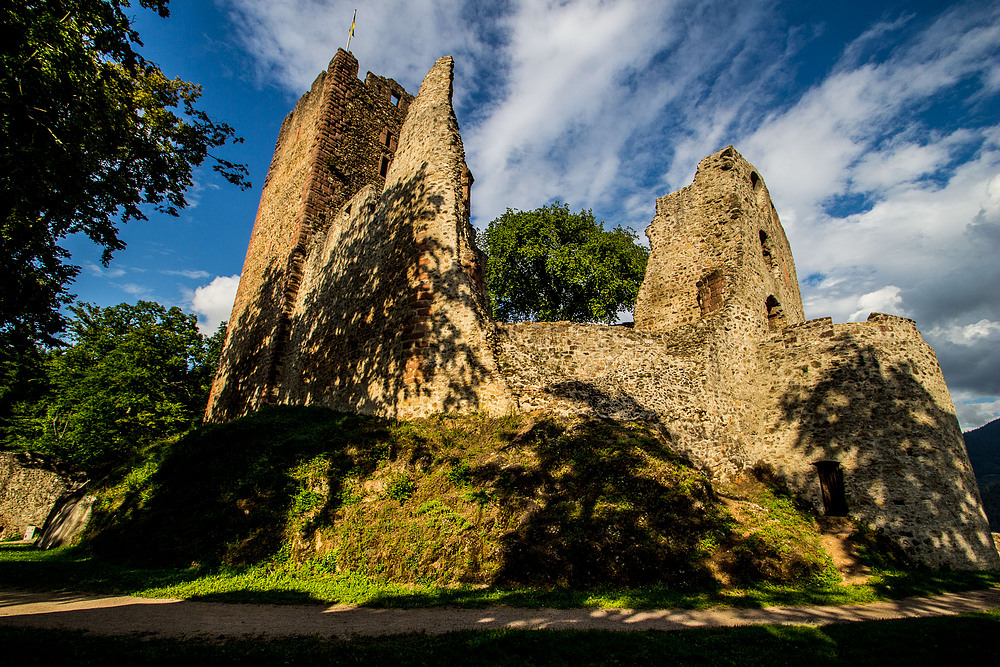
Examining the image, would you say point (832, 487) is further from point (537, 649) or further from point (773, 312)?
point (537, 649)

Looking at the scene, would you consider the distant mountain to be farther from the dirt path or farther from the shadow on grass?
the shadow on grass

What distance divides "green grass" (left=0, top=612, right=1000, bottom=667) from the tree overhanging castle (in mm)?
5652

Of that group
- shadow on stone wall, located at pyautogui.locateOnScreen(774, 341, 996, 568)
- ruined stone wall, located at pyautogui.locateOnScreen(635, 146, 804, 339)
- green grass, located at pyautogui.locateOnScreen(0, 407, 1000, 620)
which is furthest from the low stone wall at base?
shadow on stone wall, located at pyautogui.locateOnScreen(774, 341, 996, 568)

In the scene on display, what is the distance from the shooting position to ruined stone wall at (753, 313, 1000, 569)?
375 inches

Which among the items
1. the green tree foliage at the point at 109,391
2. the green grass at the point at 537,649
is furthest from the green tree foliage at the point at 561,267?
the green grass at the point at 537,649

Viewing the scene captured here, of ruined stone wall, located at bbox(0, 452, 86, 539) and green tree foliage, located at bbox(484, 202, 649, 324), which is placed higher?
green tree foliage, located at bbox(484, 202, 649, 324)

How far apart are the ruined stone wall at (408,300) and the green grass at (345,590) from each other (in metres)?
3.73

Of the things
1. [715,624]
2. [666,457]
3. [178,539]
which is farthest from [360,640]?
[666,457]

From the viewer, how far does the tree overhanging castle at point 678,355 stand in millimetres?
9984

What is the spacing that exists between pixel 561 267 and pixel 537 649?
73.7ft

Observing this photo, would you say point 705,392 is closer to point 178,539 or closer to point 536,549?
point 536,549

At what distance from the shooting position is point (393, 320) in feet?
36.7

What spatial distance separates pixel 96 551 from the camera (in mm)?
8719

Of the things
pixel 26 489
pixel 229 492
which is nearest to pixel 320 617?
pixel 229 492
